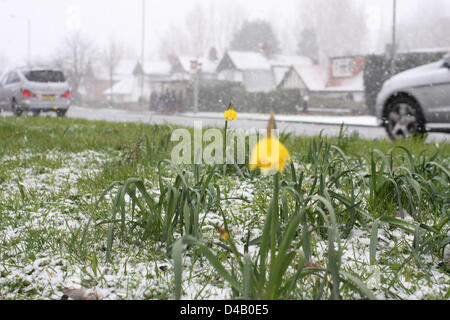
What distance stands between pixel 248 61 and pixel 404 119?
4359 centimetres

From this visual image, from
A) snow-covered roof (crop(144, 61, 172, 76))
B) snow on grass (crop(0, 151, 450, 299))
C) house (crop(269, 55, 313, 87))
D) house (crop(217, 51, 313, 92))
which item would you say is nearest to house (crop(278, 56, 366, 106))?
house (crop(269, 55, 313, 87))

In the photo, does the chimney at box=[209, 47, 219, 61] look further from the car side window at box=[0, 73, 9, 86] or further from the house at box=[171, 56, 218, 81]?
the car side window at box=[0, 73, 9, 86]

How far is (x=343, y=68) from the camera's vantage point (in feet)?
130

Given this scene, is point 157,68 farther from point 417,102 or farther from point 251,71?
point 417,102

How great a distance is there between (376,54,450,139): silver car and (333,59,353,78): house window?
32.2m

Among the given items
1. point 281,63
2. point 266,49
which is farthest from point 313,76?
point 266,49

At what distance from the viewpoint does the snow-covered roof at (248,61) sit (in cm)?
4959

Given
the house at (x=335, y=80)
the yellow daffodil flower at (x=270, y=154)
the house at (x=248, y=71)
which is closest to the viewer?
the yellow daffodil flower at (x=270, y=154)

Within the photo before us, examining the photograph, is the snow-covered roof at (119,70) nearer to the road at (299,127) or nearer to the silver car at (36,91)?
the road at (299,127)

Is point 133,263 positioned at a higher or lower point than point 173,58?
lower

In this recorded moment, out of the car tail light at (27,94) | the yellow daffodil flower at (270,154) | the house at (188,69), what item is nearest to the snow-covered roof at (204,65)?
the house at (188,69)

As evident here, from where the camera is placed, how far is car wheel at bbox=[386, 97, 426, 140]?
7785 millimetres

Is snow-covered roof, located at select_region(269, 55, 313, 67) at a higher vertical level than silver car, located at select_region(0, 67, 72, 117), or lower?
higher

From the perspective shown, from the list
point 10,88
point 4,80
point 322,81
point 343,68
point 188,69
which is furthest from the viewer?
point 188,69
